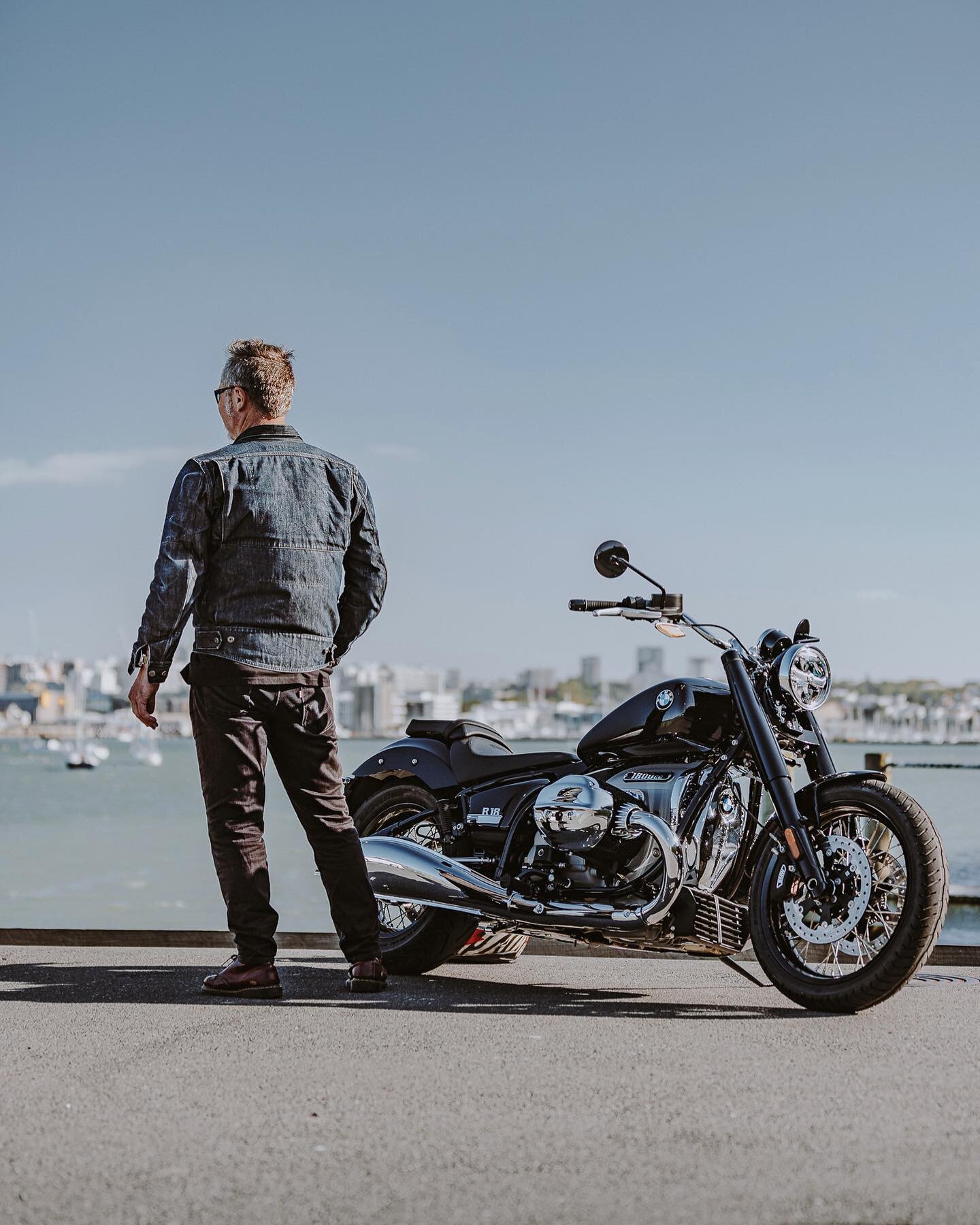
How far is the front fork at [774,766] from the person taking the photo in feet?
16.2

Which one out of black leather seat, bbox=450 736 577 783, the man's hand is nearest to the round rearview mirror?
black leather seat, bbox=450 736 577 783

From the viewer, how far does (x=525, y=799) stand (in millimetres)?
5793

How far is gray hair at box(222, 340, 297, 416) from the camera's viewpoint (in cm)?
557

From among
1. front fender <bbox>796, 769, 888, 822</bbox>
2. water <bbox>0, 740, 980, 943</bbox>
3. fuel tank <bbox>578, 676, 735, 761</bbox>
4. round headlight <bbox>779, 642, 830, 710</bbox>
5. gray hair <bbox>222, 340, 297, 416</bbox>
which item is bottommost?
water <bbox>0, 740, 980, 943</bbox>

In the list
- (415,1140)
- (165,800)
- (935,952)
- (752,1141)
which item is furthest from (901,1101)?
(165,800)

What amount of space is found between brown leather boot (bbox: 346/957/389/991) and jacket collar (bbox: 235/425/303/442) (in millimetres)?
1887

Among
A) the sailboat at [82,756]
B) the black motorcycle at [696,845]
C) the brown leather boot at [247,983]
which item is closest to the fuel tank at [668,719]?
the black motorcycle at [696,845]

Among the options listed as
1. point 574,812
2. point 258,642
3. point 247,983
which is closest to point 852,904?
point 574,812

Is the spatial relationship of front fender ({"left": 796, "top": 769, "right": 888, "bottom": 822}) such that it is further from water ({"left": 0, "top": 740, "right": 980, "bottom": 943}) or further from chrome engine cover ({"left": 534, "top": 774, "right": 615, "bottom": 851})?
water ({"left": 0, "top": 740, "right": 980, "bottom": 943})

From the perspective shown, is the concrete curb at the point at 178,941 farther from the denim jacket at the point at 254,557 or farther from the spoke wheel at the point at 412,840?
the denim jacket at the point at 254,557

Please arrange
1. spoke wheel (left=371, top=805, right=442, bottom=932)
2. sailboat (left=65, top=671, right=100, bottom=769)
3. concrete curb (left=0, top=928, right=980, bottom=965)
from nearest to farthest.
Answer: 1. spoke wheel (left=371, top=805, right=442, bottom=932)
2. concrete curb (left=0, top=928, right=980, bottom=965)
3. sailboat (left=65, top=671, right=100, bottom=769)

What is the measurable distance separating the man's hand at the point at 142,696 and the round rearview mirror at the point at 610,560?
1.62m

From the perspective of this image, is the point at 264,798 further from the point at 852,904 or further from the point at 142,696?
the point at 852,904

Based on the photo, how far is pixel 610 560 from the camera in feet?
18.4
